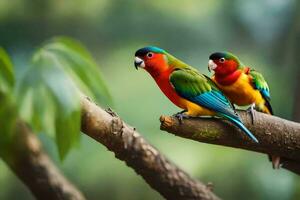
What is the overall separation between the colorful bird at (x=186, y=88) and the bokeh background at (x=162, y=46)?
0.53 metres

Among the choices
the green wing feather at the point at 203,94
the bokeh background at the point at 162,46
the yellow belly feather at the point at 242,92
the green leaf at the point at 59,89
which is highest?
the bokeh background at the point at 162,46

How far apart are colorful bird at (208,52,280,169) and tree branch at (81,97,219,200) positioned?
0.47 feet

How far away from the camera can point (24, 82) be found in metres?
0.62

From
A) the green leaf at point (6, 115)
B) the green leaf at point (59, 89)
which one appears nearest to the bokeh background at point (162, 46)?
the green leaf at point (59, 89)

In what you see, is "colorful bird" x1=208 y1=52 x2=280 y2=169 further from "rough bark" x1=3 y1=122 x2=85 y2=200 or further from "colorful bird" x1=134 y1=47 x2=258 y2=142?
"rough bark" x1=3 y1=122 x2=85 y2=200

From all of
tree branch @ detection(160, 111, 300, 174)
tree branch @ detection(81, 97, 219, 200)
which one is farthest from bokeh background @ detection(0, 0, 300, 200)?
tree branch @ detection(160, 111, 300, 174)

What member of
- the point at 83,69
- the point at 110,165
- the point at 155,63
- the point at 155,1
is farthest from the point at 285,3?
the point at 83,69

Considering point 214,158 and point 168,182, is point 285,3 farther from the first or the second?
point 168,182

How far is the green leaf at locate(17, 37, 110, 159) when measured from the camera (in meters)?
0.60

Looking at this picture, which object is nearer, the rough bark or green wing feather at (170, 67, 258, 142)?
green wing feather at (170, 67, 258, 142)

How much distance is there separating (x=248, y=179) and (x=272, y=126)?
64 cm

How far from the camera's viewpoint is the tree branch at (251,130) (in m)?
0.75

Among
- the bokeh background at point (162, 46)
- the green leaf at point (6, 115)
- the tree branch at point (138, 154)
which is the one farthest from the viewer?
the bokeh background at point (162, 46)

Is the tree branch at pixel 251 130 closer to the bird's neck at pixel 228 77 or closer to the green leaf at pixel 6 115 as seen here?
the bird's neck at pixel 228 77
